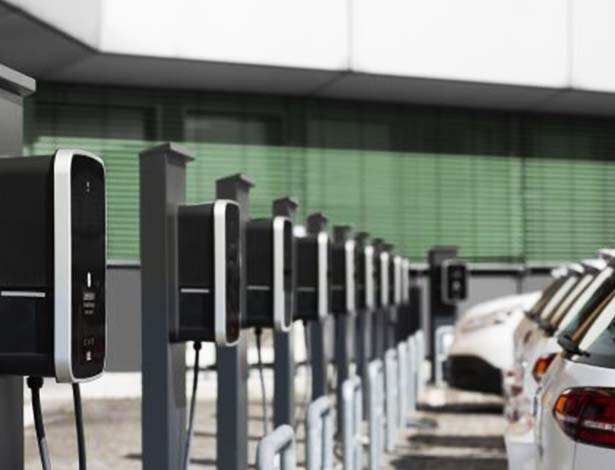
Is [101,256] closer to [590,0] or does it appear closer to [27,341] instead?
[27,341]

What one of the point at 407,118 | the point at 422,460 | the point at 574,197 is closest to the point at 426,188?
the point at 407,118

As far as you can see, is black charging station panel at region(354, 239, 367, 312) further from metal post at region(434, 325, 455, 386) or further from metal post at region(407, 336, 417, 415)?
metal post at region(434, 325, 455, 386)

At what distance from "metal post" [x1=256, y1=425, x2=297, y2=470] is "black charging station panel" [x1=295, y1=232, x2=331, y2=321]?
4311mm

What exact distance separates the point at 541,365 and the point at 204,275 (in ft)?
6.81

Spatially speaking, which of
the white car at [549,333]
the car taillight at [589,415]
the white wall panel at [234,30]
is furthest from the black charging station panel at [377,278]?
the car taillight at [589,415]

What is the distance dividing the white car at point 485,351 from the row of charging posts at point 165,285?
11.3 feet

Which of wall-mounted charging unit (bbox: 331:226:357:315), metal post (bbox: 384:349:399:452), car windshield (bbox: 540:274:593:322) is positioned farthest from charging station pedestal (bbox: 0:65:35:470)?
metal post (bbox: 384:349:399:452)

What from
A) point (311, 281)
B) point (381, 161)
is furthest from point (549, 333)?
point (381, 161)

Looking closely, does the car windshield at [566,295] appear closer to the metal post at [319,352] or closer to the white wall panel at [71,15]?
the metal post at [319,352]

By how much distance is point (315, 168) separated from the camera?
2067 cm

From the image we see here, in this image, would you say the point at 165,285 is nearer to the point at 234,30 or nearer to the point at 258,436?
the point at 258,436

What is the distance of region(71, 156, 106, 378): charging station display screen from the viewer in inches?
135

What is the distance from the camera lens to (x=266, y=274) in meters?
6.88

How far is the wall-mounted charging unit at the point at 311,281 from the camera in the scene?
29.6ft
